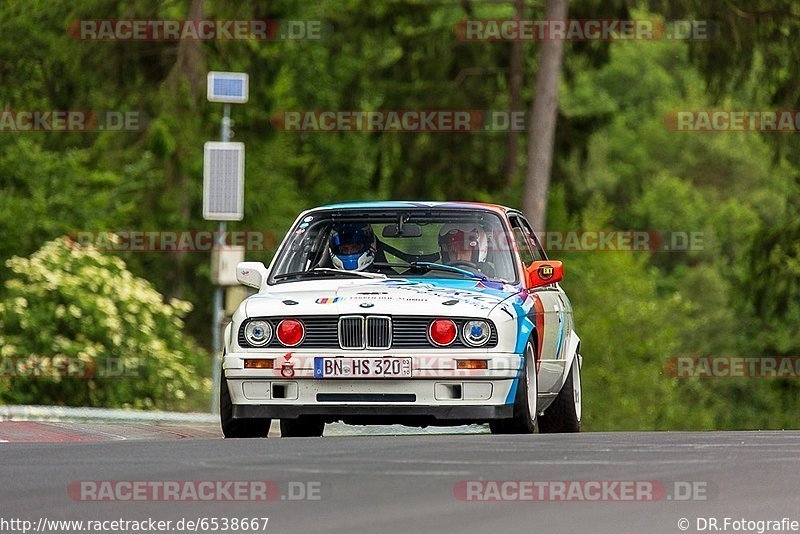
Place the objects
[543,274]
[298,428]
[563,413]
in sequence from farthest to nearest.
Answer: [563,413]
[298,428]
[543,274]

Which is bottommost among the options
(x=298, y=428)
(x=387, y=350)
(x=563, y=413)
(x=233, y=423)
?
(x=298, y=428)

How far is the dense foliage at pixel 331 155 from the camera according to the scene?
28031 mm

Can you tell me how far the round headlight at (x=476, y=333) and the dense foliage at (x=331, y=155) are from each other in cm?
1145

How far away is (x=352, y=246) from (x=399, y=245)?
1.21 feet

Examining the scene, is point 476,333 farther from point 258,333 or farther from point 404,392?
point 258,333

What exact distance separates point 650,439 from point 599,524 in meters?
4.44

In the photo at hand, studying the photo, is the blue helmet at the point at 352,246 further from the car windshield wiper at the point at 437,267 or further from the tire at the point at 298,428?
the tire at the point at 298,428

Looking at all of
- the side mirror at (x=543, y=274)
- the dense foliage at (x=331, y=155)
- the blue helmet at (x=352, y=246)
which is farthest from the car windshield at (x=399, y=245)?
the dense foliage at (x=331, y=155)

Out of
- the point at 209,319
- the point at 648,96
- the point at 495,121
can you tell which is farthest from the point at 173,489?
the point at 648,96

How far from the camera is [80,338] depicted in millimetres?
23266

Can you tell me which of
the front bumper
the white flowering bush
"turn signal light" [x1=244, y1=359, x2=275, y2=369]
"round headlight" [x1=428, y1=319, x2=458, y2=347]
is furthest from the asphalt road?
the white flowering bush

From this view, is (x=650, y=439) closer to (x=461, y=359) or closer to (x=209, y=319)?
(x=461, y=359)

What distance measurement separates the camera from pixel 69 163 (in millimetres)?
28156

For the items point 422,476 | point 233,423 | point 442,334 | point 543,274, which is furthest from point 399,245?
point 422,476
